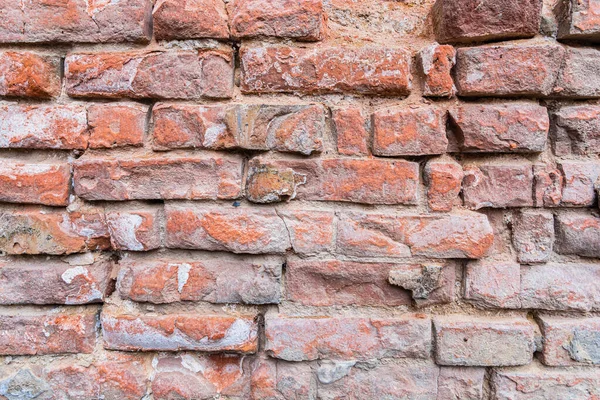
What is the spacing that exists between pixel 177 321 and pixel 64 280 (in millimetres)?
252

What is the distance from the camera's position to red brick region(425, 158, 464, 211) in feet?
2.39

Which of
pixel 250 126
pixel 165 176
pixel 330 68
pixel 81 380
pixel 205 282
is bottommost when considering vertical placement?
pixel 81 380

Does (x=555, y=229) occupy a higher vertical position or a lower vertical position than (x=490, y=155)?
lower

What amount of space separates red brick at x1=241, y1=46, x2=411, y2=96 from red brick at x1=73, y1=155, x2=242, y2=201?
20cm

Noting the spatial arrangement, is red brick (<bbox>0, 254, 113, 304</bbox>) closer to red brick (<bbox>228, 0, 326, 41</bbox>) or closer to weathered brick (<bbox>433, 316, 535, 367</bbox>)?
red brick (<bbox>228, 0, 326, 41</bbox>)

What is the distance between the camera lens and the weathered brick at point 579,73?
0.71 m

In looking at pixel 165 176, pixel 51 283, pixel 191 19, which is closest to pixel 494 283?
pixel 165 176

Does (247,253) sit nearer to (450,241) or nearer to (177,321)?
(177,321)

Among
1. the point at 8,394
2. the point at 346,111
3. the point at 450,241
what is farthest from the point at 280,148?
the point at 8,394

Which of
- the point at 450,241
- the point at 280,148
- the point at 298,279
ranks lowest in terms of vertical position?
the point at 298,279

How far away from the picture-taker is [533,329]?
74cm

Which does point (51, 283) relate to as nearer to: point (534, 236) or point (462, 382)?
point (462, 382)

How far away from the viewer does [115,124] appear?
0.74 meters

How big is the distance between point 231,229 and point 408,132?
1.32 feet
